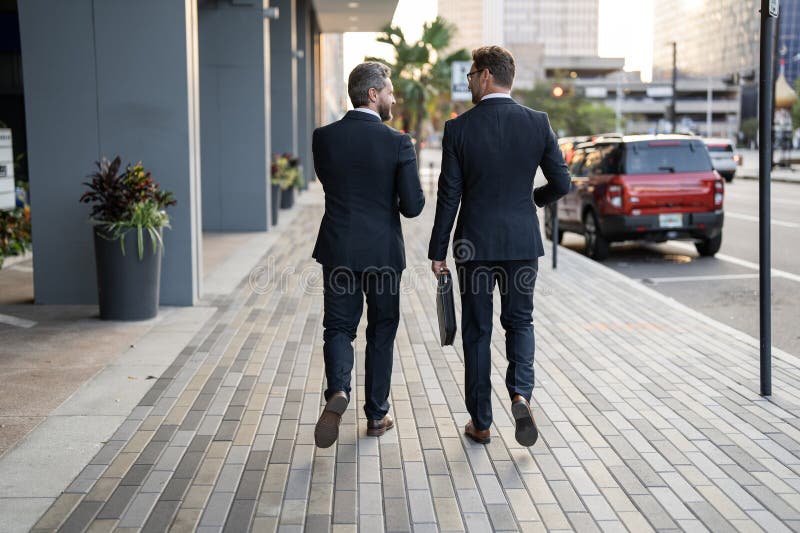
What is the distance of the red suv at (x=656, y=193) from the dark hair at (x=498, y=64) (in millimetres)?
8485

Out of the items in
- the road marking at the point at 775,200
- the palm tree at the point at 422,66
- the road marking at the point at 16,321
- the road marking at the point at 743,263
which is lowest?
the road marking at the point at 743,263

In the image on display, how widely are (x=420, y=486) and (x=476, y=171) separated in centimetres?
154

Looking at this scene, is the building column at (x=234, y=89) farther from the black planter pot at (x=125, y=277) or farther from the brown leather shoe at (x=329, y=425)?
the brown leather shoe at (x=329, y=425)

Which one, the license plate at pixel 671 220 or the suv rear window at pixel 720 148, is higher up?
the suv rear window at pixel 720 148

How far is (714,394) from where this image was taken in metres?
5.82

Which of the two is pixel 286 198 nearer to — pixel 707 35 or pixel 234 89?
pixel 234 89

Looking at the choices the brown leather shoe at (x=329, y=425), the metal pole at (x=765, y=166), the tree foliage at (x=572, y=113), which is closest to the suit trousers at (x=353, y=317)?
the brown leather shoe at (x=329, y=425)

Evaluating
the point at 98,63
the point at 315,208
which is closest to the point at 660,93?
the point at 315,208

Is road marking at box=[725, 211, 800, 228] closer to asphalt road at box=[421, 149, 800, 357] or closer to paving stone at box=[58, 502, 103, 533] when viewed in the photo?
asphalt road at box=[421, 149, 800, 357]

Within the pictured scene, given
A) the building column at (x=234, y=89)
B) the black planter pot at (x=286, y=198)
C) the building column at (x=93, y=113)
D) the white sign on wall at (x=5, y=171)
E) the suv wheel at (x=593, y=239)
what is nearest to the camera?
the building column at (x=93, y=113)

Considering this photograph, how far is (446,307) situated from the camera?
4797 mm

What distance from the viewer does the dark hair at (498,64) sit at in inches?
182

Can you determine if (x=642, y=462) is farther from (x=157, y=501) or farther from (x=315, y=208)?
(x=315, y=208)

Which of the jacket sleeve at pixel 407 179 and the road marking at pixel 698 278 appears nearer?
the jacket sleeve at pixel 407 179
